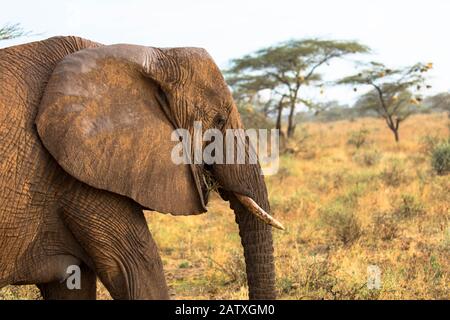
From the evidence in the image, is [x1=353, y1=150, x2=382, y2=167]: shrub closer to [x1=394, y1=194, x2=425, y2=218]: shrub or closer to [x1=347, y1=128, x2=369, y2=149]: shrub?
[x1=347, y1=128, x2=369, y2=149]: shrub

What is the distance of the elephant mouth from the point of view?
3053mm

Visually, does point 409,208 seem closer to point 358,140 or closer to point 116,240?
point 116,240

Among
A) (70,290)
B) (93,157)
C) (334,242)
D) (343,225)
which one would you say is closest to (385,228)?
(343,225)

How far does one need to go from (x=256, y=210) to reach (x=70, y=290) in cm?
109

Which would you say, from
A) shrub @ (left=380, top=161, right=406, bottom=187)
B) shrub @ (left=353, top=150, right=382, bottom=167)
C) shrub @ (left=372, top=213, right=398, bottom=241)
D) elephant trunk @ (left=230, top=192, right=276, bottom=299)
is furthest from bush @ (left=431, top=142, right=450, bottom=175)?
elephant trunk @ (left=230, top=192, right=276, bottom=299)

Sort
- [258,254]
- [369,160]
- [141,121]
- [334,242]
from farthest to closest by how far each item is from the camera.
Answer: [369,160], [334,242], [258,254], [141,121]

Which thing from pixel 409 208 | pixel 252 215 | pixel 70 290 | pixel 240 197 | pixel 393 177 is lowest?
pixel 393 177

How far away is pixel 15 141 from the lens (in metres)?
2.68

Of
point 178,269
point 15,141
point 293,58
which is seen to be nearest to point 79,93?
point 15,141

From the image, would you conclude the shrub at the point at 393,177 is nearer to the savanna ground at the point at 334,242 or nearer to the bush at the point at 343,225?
the savanna ground at the point at 334,242

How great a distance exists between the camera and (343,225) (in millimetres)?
6500

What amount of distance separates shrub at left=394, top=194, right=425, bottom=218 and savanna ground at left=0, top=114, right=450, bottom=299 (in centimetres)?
2

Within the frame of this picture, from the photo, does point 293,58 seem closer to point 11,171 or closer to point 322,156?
point 322,156
